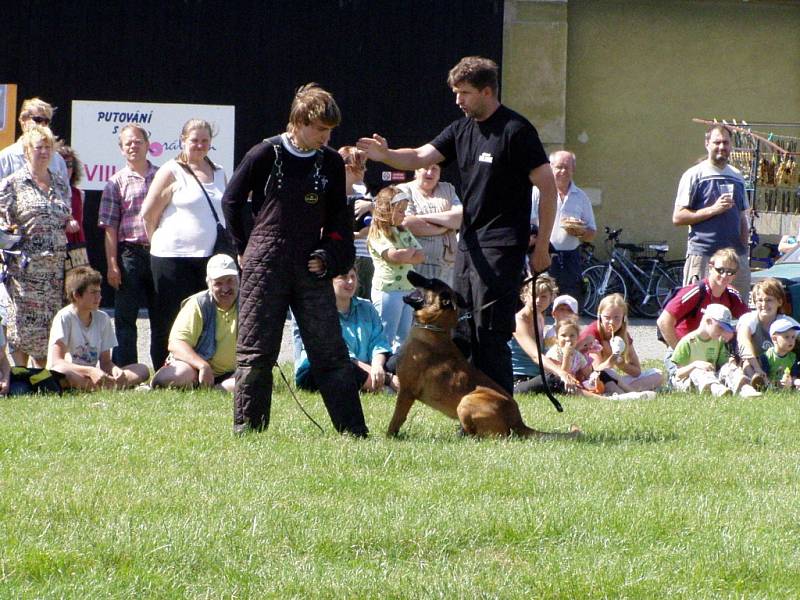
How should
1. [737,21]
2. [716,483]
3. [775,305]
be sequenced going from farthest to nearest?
[737,21] → [775,305] → [716,483]

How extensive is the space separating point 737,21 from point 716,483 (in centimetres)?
1452

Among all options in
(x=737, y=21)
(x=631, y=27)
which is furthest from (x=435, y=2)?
(x=737, y=21)

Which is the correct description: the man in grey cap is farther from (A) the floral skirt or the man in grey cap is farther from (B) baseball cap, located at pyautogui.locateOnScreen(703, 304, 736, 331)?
(B) baseball cap, located at pyautogui.locateOnScreen(703, 304, 736, 331)

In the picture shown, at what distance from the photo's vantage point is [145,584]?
13.8 ft

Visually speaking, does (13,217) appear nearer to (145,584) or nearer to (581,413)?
(581,413)

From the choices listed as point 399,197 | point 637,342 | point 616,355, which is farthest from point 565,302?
point 637,342

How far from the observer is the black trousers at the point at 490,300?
6.89 m

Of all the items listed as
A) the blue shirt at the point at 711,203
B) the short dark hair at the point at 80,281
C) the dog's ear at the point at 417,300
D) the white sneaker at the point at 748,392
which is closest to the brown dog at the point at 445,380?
the dog's ear at the point at 417,300

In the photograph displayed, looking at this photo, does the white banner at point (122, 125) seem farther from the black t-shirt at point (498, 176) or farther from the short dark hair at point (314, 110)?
the short dark hair at point (314, 110)

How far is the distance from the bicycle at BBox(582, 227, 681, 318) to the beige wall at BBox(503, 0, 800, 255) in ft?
4.59

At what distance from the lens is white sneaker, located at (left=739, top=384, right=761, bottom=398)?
9551 millimetres

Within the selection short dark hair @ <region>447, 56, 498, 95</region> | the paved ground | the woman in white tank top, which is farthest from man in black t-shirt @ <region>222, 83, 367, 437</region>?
the paved ground

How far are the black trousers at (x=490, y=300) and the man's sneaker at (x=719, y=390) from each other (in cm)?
317

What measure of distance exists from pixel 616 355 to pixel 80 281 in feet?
13.5
